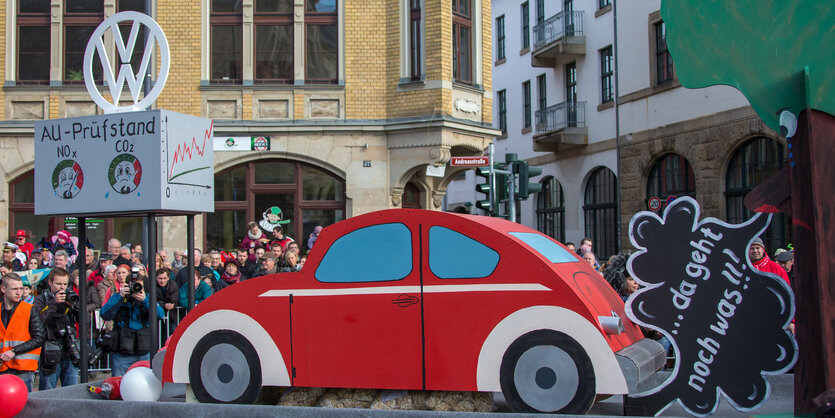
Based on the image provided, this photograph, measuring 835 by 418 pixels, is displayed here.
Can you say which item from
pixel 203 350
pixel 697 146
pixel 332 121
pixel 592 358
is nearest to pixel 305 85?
pixel 332 121

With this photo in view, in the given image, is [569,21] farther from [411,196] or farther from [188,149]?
[188,149]

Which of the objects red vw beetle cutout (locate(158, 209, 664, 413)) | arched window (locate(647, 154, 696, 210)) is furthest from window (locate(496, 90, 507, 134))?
red vw beetle cutout (locate(158, 209, 664, 413))

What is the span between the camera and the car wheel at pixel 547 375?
203 inches

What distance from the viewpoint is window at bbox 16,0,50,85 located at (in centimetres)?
1994

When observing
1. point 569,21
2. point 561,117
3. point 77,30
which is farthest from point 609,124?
point 77,30

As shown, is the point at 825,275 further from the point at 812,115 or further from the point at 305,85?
the point at 305,85

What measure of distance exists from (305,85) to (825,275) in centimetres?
1649

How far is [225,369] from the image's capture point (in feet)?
20.0

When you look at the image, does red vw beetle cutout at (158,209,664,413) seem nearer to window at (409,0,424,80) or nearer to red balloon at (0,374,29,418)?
red balloon at (0,374,29,418)

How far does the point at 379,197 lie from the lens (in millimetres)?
20141

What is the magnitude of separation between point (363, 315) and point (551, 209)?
29.5 m

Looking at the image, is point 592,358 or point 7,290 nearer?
point 592,358

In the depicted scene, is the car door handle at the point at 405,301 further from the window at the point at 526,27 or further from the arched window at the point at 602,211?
the window at the point at 526,27

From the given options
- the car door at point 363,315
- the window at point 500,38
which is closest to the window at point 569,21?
the window at point 500,38
